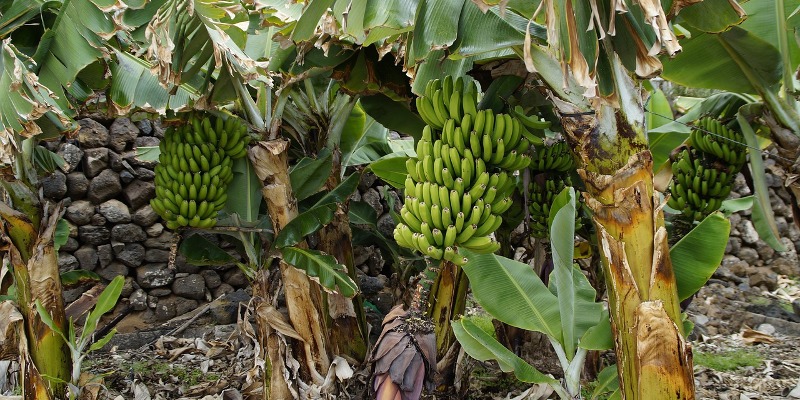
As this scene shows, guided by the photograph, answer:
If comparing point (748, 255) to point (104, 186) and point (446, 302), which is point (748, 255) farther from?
point (104, 186)

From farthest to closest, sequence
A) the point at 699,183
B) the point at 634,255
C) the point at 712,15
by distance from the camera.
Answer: the point at 699,183
the point at 712,15
the point at 634,255

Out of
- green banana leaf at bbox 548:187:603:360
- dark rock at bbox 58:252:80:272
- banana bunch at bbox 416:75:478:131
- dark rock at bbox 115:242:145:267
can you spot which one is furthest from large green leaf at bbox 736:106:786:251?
dark rock at bbox 58:252:80:272

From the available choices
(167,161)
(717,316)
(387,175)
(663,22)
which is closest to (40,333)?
(167,161)

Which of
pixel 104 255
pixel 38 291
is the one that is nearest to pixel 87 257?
pixel 104 255

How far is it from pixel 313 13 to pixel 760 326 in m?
4.38

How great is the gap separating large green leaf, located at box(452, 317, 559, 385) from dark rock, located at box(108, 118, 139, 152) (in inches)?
129

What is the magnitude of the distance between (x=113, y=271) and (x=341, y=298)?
2.20 m

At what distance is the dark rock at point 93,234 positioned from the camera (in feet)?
13.3

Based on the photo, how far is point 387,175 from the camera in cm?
281

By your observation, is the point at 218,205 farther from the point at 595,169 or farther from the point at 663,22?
the point at 663,22

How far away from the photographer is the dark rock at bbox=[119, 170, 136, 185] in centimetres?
421

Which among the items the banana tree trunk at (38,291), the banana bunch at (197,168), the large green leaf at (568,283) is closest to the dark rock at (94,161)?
the banana tree trunk at (38,291)

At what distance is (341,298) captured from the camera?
2.84m

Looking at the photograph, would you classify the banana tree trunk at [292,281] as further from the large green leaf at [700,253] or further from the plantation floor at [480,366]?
the large green leaf at [700,253]
